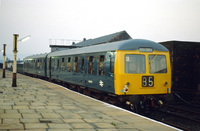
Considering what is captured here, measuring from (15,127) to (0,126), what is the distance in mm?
356

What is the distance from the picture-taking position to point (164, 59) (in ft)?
32.0

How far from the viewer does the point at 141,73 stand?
9164 millimetres

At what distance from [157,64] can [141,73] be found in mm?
931

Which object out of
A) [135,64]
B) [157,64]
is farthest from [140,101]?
[157,64]

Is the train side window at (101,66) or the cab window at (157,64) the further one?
the train side window at (101,66)

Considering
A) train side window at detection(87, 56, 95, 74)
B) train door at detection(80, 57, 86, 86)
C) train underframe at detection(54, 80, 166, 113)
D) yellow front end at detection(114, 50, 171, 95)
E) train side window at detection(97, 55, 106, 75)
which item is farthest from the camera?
train door at detection(80, 57, 86, 86)

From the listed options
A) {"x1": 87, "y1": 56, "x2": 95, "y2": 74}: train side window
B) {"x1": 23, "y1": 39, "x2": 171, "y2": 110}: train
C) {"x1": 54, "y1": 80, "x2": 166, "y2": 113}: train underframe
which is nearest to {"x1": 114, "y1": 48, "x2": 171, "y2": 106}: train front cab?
{"x1": 23, "y1": 39, "x2": 171, "y2": 110}: train

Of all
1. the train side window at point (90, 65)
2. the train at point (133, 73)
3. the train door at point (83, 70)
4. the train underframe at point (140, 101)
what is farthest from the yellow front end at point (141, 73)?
the train door at point (83, 70)

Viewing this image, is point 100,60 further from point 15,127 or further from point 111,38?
point 111,38

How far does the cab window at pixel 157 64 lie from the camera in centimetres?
939

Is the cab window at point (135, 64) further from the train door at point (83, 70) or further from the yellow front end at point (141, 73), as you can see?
the train door at point (83, 70)

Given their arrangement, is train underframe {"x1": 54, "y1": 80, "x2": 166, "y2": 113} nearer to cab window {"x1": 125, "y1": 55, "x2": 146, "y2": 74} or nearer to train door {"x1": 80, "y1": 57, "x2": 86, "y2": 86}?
cab window {"x1": 125, "y1": 55, "x2": 146, "y2": 74}

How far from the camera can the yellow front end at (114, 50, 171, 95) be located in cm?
A: 890

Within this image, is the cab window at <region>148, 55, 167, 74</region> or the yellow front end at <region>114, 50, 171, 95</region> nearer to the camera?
the yellow front end at <region>114, 50, 171, 95</region>
